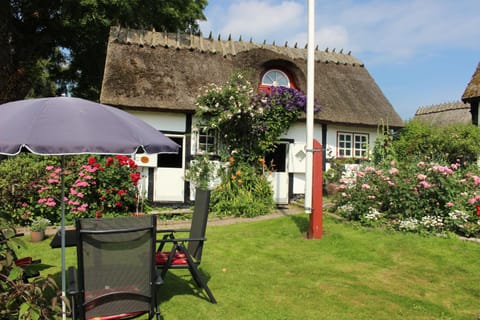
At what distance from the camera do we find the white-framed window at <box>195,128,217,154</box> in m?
10.5

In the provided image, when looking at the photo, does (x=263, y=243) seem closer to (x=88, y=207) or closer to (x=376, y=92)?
(x=88, y=207)

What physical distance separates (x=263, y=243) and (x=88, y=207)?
4.17m

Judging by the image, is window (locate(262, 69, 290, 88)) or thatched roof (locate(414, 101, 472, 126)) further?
thatched roof (locate(414, 101, 472, 126))

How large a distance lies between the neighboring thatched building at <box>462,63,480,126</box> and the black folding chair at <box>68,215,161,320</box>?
1183 cm

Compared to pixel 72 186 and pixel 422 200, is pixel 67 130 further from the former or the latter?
pixel 422 200

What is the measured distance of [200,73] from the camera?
37.2 feet

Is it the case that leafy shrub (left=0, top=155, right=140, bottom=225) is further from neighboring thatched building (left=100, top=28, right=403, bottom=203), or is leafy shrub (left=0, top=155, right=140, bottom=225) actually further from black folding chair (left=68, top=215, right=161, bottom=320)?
black folding chair (left=68, top=215, right=161, bottom=320)

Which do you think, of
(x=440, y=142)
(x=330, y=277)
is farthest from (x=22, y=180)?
(x=440, y=142)

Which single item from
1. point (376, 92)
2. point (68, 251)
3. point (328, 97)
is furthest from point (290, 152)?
point (68, 251)

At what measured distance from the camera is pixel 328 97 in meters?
12.3

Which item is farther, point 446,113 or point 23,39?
point 446,113

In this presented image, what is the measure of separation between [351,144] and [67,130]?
428 inches

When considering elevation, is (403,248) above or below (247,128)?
below

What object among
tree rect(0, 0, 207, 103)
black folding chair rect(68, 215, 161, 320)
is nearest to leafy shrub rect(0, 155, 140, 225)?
black folding chair rect(68, 215, 161, 320)
